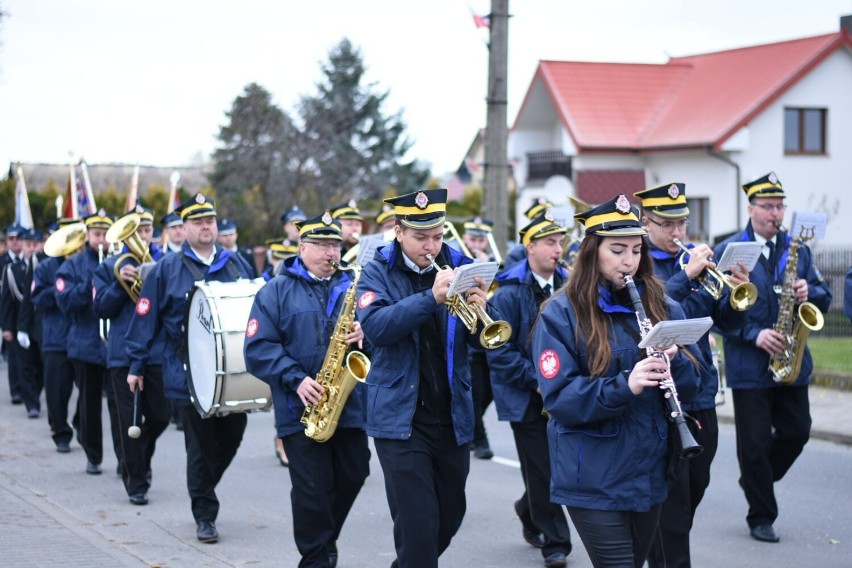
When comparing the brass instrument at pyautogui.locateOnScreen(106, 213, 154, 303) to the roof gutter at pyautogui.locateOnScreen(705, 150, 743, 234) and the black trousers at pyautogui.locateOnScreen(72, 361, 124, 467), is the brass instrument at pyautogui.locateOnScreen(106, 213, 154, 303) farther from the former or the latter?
the roof gutter at pyautogui.locateOnScreen(705, 150, 743, 234)

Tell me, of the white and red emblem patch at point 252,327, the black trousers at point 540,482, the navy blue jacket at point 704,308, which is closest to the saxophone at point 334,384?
the white and red emblem patch at point 252,327

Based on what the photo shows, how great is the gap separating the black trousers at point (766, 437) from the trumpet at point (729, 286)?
4.41 feet

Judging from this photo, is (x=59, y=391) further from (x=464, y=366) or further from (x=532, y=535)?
(x=464, y=366)

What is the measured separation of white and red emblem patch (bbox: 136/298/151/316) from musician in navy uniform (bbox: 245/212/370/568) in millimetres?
1995

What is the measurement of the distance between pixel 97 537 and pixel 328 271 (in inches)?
103

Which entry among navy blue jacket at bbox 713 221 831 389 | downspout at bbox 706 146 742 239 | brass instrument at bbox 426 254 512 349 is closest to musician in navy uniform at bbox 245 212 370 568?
brass instrument at bbox 426 254 512 349

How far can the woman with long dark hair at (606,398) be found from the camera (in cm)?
500

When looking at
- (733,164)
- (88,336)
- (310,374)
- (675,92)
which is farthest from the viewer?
(675,92)

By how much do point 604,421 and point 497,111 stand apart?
41.2ft

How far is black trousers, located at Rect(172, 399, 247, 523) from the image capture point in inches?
342

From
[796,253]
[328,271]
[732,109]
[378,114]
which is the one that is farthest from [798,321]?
[378,114]

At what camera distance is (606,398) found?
16.0ft

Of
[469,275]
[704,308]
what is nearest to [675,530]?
[704,308]

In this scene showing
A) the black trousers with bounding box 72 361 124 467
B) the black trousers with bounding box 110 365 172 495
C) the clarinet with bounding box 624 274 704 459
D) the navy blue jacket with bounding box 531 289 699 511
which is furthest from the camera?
the black trousers with bounding box 72 361 124 467
